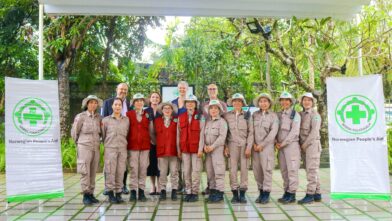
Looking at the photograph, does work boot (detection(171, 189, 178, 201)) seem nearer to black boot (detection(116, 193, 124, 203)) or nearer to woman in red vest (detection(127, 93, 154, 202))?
woman in red vest (detection(127, 93, 154, 202))

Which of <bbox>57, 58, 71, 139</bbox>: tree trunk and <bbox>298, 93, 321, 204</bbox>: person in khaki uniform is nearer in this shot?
<bbox>298, 93, 321, 204</bbox>: person in khaki uniform

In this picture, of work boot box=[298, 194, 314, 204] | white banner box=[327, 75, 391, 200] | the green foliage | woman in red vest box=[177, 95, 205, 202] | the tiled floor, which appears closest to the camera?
the tiled floor

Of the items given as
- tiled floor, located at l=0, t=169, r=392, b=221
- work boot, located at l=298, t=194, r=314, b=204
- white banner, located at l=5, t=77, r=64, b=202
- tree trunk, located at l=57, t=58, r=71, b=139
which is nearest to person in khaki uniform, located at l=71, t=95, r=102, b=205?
tiled floor, located at l=0, t=169, r=392, b=221

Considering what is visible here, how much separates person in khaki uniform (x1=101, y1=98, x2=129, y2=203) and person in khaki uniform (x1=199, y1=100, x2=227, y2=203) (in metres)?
0.99

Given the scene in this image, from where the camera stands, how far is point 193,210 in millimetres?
4957

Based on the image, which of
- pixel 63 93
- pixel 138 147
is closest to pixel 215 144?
pixel 138 147

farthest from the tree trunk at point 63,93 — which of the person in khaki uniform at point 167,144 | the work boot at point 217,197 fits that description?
the work boot at point 217,197

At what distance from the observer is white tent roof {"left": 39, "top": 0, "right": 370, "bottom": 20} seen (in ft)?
18.7

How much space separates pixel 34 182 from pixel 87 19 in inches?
189

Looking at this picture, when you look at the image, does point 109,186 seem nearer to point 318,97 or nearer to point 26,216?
point 26,216

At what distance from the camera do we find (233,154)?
5453 millimetres

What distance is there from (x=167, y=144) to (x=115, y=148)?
66 centimetres

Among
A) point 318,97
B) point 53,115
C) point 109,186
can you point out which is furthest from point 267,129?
point 318,97

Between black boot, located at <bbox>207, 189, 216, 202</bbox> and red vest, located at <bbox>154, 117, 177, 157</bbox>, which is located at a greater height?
red vest, located at <bbox>154, 117, 177, 157</bbox>
